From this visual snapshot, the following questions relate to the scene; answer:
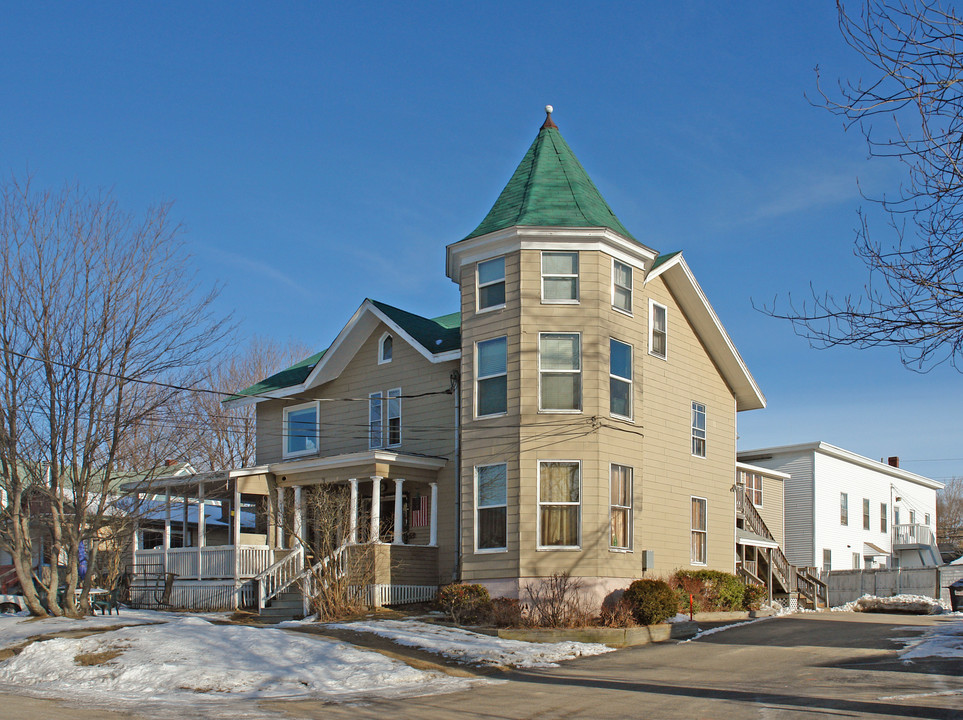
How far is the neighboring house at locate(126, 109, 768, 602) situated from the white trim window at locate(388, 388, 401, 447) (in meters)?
0.05

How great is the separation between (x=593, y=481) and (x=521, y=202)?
644 cm

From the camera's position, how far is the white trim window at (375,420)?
25.1 metres

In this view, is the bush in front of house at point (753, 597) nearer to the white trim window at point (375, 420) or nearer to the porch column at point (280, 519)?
the white trim window at point (375, 420)

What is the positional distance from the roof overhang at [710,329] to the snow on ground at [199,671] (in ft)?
39.4

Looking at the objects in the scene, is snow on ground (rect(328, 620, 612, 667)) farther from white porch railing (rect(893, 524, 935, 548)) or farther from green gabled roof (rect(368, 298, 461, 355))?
white porch railing (rect(893, 524, 935, 548))

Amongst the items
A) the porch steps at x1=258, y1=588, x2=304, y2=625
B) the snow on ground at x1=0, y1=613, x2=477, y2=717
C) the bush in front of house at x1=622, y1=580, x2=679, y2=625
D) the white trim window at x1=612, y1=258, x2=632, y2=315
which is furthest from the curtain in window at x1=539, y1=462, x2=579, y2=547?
the porch steps at x1=258, y1=588, x2=304, y2=625

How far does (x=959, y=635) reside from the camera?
57.0ft

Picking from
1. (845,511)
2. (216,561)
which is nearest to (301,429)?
(216,561)

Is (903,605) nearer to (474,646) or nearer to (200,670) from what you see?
(474,646)

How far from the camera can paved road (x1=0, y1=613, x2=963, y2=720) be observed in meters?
10.7

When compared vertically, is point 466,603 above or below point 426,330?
below

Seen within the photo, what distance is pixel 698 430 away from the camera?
82.5 ft

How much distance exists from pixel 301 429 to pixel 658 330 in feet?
34.1

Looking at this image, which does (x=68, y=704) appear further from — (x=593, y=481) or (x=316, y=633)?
(x=593, y=481)
